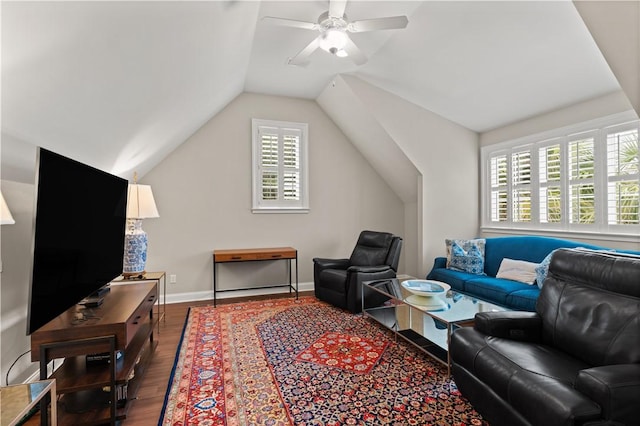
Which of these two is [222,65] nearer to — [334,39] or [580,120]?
[334,39]

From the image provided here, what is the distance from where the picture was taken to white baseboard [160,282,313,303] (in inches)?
165

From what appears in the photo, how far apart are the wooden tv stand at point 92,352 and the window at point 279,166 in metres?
2.72

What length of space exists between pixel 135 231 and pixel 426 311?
2838 mm

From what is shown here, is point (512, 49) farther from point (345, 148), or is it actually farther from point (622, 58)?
point (345, 148)

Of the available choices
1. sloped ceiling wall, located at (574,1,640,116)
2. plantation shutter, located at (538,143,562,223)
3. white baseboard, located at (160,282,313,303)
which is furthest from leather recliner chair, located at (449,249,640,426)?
white baseboard, located at (160,282,313,303)

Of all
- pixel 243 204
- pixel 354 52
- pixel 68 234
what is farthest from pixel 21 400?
pixel 243 204

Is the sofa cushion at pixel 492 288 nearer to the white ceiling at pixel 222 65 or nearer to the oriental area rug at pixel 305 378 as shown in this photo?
the oriental area rug at pixel 305 378

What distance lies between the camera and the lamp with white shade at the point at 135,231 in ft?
9.83

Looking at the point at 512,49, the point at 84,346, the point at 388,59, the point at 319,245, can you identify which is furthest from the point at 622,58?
the point at 319,245

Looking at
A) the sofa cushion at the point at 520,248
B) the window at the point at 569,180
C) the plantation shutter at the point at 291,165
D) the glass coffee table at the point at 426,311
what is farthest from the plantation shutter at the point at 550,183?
the plantation shutter at the point at 291,165

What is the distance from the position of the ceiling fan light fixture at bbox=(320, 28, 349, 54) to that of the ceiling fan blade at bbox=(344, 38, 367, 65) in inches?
1.7

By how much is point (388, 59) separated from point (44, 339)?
386cm

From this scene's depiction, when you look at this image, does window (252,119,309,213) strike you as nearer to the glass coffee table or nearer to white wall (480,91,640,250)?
the glass coffee table

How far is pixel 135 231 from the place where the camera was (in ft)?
10.1
